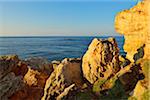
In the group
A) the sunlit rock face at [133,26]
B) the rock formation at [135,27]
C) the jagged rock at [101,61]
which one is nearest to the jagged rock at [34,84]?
the jagged rock at [101,61]

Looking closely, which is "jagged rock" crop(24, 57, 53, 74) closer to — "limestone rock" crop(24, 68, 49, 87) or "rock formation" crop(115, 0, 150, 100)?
"limestone rock" crop(24, 68, 49, 87)

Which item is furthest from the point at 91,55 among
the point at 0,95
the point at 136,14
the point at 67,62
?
→ the point at 0,95

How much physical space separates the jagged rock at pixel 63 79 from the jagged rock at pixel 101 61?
61cm

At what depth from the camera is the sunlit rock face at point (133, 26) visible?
87.0 ft

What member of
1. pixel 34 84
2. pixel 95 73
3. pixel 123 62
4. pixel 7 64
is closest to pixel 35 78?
pixel 34 84

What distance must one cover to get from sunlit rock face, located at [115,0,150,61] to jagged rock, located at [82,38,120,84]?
119 inches

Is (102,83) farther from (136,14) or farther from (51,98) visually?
(136,14)

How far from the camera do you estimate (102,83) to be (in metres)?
21.1

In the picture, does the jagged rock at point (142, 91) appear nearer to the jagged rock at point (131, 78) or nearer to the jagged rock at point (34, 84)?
the jagged rock at point (131, 78)

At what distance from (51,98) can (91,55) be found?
4980mm

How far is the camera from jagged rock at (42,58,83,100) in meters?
21.3

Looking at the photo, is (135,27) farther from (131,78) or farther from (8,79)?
(8,79)

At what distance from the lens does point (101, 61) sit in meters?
23.9

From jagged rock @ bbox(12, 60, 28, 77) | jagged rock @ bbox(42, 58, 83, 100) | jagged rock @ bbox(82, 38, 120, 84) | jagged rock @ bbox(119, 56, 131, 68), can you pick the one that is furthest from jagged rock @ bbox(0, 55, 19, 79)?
jagged rock @ bbox(119, 56, 131, 68)
